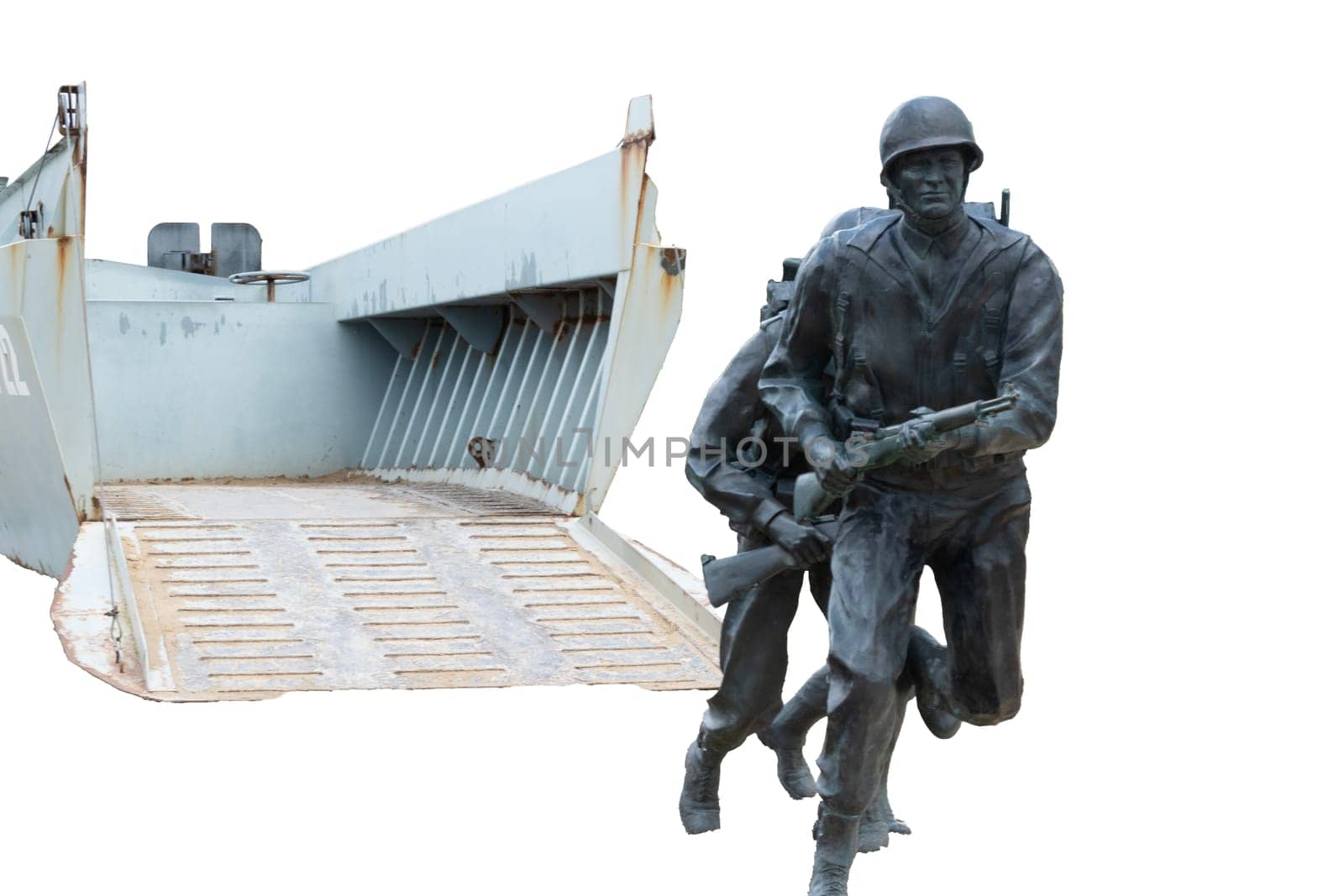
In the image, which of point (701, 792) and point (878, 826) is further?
point (701, 792)

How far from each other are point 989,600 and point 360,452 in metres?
9.25

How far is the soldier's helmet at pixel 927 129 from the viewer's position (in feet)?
20.4

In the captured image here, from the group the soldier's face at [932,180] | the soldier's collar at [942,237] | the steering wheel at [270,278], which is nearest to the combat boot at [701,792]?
the soldier's collar at [942,237]

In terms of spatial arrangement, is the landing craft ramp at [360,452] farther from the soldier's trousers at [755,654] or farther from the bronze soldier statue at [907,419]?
the bronze soldier statue at [907,419]

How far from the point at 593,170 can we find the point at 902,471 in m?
4.70

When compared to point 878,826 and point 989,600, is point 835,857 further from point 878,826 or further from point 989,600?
point 989,600

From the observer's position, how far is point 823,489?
6465 mm

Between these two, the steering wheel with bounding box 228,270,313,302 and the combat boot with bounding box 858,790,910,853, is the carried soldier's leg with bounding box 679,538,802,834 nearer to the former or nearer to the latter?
the combat boot with bounding box 858,790,910,853

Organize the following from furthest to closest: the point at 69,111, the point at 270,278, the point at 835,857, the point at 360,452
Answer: the point at 270,278, the point at 360,452, the point at 69,111, the point at 835,857

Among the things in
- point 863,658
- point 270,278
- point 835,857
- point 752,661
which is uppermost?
point 270,278

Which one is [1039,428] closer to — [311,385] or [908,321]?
[908,321]

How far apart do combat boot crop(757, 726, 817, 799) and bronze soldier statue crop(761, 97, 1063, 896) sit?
1077mm

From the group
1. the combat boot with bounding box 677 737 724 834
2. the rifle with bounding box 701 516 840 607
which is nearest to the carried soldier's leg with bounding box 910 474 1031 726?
the rifle with bounding box 701 516 840 607

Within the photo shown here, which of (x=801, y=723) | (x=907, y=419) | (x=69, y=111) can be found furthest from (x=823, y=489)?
(x=69, y=111)
